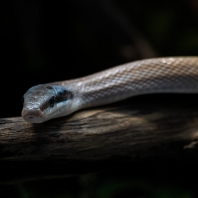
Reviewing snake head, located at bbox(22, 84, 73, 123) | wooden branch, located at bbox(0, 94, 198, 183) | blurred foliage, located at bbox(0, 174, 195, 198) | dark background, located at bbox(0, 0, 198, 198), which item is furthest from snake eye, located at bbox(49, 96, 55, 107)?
dark background, located at bbox(0, 0, 198, 198)

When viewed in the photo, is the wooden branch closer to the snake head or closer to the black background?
the snake head

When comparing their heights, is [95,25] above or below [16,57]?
above

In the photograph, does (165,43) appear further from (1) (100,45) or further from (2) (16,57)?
(2) (16,57)

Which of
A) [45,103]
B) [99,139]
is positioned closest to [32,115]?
[45,103]

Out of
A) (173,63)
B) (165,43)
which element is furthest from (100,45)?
(173,63)

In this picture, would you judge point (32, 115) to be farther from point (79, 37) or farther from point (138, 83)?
point (79, 37)

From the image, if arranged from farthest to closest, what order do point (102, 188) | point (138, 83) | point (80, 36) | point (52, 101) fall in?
point (80, 36) → point (102, 188) → point (138, 83) → point (52, 101)
